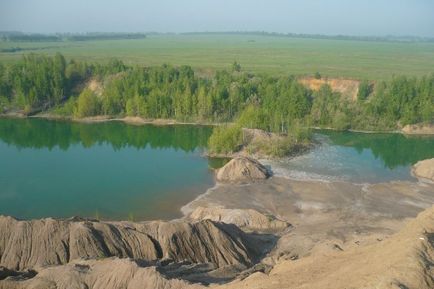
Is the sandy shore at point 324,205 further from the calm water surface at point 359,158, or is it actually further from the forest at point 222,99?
the forest at point 222,99

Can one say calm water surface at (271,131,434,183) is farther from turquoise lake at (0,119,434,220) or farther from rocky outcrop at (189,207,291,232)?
rocky outcrop at (189,207,291,232)

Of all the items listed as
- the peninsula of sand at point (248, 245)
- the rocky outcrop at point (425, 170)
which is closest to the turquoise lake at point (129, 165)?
the rocky outcrop at point (425, 170)

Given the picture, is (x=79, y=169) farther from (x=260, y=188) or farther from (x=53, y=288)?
(x=53, y=288)

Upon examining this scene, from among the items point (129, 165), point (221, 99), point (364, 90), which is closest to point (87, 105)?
point (221, 99)

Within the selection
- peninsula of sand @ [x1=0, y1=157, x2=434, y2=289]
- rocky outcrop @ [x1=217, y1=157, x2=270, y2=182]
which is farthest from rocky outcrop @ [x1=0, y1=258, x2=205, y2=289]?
rocky outcrop @ [x1=217, y1=157, x2=270, y2=182]

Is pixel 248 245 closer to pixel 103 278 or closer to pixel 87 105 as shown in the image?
pixel 103 278

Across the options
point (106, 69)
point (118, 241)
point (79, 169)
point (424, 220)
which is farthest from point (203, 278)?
point (106, 69)
